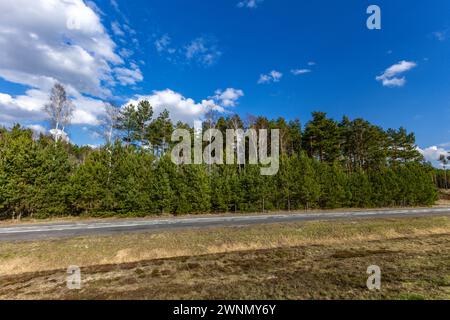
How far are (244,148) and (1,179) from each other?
2480cm

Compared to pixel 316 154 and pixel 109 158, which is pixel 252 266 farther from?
pixel 316 154

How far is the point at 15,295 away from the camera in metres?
6.86

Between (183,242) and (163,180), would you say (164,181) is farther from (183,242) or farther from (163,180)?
(183,242)

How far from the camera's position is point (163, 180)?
2086 cm

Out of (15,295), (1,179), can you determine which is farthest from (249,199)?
(1,179)

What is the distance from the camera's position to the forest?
18.5 m
